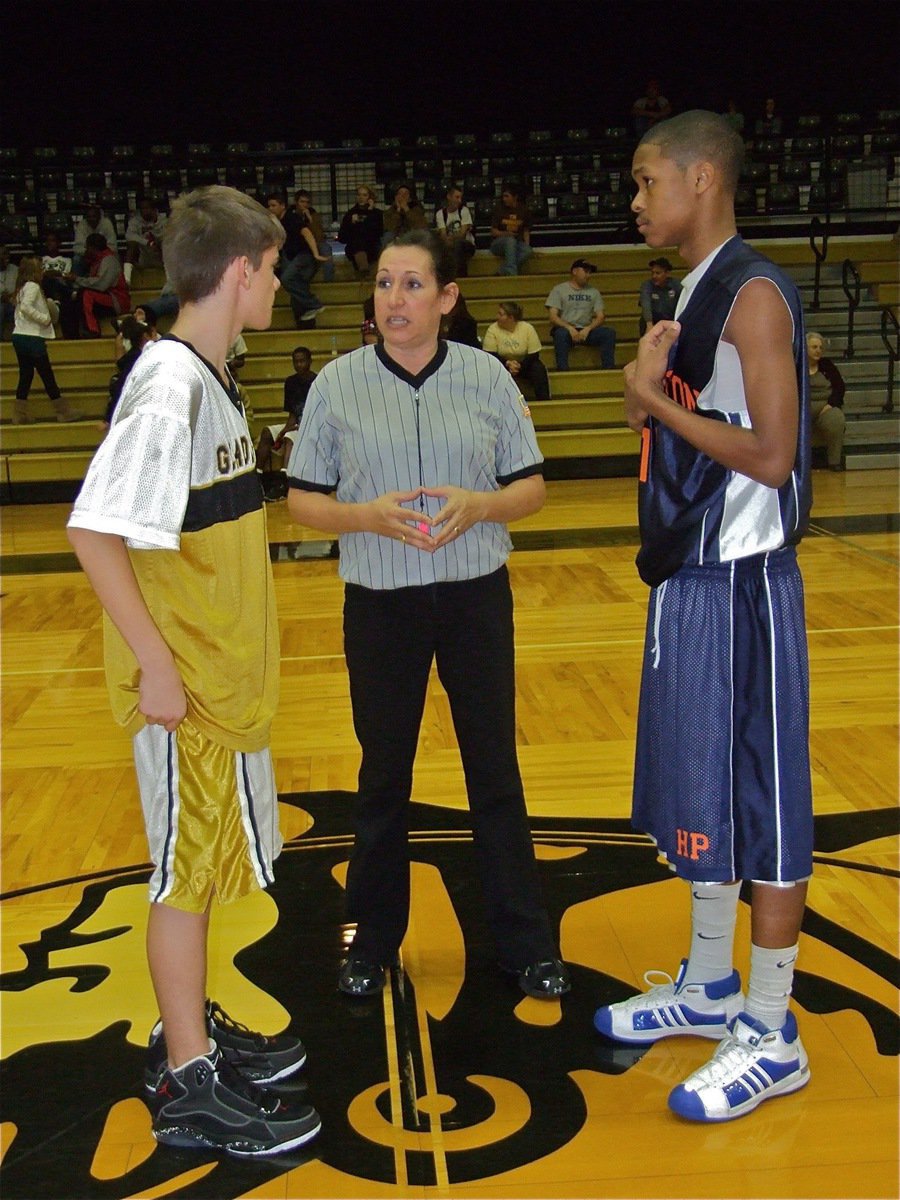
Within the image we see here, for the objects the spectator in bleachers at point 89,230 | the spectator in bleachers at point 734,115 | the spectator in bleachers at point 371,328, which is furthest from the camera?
the spectator in bleachers at point 734,115

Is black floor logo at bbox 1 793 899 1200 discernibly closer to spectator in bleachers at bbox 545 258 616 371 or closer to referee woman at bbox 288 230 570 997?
referee woman at bbox 288 230 570 997

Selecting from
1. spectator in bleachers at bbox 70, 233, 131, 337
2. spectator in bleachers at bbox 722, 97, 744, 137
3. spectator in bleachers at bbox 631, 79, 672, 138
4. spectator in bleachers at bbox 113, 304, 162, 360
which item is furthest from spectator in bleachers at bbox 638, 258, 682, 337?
spectator in bleachers at bbox 70, 233, 131, 337

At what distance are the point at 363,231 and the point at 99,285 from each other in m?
2.78

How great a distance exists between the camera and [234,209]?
208 centimetres

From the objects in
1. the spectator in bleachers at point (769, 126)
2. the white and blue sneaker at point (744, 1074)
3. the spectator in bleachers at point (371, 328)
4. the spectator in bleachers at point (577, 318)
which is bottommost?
the white and blue sneaker at point (744, 1074)

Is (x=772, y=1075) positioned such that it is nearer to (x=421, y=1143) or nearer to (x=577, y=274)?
(x=421, y=1143)

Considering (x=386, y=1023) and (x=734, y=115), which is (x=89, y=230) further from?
(x=386, y=1023)

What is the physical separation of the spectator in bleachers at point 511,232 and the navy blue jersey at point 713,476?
11.4 meters

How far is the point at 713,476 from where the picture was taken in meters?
2.21

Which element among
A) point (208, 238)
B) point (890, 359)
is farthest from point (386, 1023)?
point (890, 359)

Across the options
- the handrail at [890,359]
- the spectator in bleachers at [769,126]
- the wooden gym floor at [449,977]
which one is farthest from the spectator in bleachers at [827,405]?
the wooden gym floor at [449,977]

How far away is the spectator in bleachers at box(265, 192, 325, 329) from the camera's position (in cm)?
1266

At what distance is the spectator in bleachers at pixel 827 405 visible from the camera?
10562 millimetres

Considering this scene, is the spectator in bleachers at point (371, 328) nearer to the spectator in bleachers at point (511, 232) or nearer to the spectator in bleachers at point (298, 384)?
the spectator in bleachers at point (298, 384)
